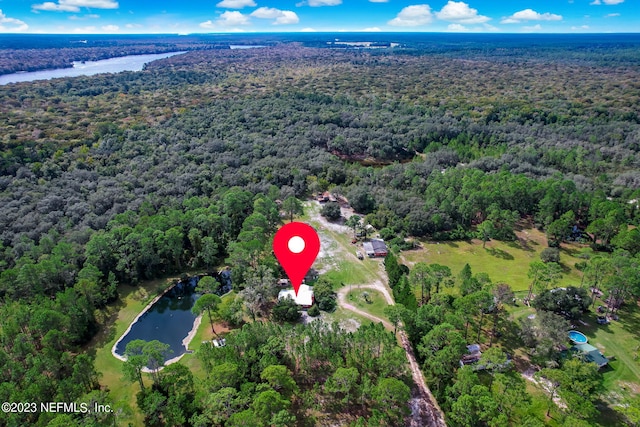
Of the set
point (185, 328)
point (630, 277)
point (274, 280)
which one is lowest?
point (185, 328)

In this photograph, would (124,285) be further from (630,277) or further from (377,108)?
(377,108)

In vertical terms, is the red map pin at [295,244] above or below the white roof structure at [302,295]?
above

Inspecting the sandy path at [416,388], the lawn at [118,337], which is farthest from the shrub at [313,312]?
the lawn at [118,337]

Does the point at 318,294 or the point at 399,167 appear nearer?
the point at 318,294

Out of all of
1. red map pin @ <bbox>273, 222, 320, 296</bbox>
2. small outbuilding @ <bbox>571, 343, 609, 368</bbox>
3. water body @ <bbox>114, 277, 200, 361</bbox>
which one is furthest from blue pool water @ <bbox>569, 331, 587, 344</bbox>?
water body @ <bbox>114, 277, 200, 361</bbox>

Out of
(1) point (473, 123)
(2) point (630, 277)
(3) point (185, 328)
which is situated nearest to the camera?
(2) point (630, 277)

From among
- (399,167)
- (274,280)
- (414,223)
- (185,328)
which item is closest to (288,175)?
(399,167)

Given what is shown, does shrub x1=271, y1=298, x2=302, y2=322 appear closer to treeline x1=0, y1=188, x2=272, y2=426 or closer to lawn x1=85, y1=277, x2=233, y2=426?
treeline x1=0, y1=188, x2=272, y2=426

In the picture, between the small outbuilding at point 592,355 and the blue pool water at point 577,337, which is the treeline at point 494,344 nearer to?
the small outbuilding at point 592,355
